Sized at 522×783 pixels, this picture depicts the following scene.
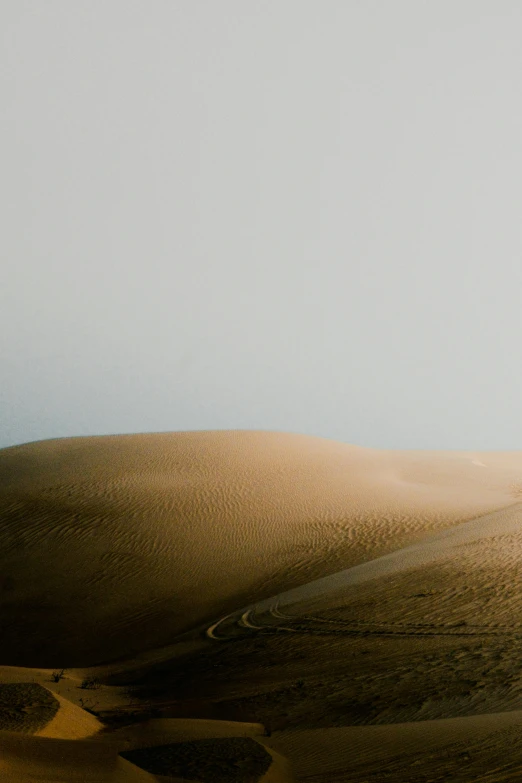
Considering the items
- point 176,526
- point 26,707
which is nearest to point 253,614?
point 26,707

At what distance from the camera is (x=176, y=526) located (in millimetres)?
14922

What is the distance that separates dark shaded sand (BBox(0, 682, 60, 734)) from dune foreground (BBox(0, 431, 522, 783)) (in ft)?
0.09

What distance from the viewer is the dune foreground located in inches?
188

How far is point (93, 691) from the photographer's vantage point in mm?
7992

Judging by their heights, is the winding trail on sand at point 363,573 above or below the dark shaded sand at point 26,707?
below

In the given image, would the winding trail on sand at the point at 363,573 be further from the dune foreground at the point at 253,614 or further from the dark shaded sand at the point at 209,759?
the dark shaded sand at the point at 209,759

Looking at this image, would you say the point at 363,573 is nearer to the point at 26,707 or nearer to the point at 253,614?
the point at 253,614

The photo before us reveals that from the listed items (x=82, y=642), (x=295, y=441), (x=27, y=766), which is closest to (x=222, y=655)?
(x=82, y=642)

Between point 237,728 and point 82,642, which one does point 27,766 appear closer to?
point 237,728

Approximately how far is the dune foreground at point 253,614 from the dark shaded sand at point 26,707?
0.03 meters

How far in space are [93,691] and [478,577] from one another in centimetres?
469

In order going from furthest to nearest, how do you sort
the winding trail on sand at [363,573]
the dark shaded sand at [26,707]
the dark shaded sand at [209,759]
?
the winding trail on sand at [363,573] < the dark shaded sand at [26,707] < the dark shaded sand at [209,759]

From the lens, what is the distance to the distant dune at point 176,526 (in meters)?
11.9

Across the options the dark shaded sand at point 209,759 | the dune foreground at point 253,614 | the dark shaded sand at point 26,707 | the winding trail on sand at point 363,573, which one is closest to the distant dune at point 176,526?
the dune foreground at point 253,614
